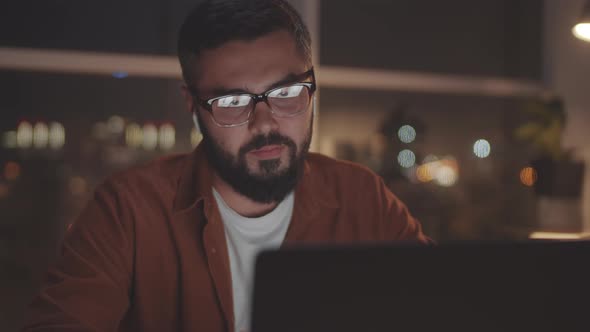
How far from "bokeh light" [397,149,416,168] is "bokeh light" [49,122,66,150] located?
178 centimetres

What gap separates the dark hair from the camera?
1.44 m

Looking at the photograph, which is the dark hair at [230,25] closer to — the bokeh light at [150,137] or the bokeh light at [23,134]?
the bokeh light at [150,137]

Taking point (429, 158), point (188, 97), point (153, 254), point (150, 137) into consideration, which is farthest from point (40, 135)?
point (429, 158)

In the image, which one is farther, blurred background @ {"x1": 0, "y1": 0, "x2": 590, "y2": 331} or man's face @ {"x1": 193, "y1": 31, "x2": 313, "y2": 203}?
blurred background @ {"x1": 0, "y1": 0, "x2": 590, "y2": 331}

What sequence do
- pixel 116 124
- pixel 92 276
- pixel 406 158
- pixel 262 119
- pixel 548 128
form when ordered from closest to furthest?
pixel 92 276 → pixel 262 119 → pixel 116 124 → pixel 548 128 → pixel 406 158

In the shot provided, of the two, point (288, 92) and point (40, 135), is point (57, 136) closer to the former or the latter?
point (40, 135)

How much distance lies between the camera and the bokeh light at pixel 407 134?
322 cm

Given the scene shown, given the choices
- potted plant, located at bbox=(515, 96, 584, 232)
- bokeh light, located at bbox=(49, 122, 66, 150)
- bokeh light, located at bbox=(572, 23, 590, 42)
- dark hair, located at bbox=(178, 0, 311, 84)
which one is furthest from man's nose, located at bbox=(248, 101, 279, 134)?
potted plant, located at bbox=(515, 96, 584, 232)

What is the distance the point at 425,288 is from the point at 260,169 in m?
0.86

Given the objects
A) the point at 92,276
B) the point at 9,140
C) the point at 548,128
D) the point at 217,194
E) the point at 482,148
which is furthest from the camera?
the point at 482,148

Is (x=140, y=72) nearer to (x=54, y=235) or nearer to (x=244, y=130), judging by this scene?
(x=54, y=235)

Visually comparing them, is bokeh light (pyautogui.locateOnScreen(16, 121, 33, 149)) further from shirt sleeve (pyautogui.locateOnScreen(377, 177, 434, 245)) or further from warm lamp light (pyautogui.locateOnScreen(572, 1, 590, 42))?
warm lamp light (pyautogui.locateOnScreen(572, 1, 590, 42))

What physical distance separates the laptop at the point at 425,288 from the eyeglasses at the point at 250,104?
849 millimetres

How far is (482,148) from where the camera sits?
11.1 ft
